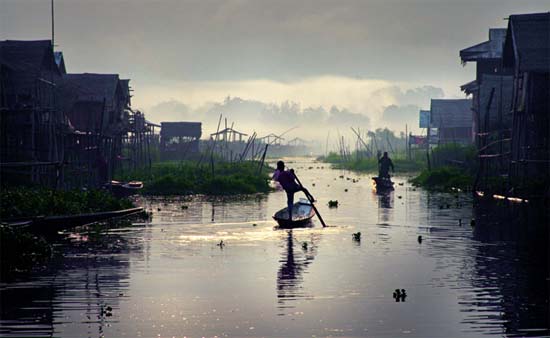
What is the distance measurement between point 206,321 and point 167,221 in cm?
1277

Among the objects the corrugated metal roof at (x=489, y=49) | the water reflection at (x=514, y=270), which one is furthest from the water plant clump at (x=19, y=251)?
the corrugated metal roof at (x=489, y=49)

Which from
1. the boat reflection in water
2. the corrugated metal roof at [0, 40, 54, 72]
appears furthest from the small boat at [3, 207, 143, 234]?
the corrugated metal roof at [0, 40, 54, 72]

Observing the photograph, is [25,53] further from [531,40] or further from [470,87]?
[470,87]

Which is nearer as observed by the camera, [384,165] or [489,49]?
[384,165]

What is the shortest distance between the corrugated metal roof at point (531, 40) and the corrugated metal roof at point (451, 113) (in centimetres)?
2891

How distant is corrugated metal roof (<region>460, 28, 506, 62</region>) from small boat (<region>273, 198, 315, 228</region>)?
26467mm

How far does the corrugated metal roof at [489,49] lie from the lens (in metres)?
47.9

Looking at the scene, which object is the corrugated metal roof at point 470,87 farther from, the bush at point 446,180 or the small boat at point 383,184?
the small boat at point 383,184

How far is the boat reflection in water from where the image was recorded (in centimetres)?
1209

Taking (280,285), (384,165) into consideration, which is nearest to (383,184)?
(384,165)

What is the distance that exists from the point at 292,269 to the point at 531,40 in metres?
20.3

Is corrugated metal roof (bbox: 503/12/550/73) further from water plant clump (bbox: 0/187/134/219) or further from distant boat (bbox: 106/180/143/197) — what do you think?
water plant clump (bbox: 0/187/134/219)

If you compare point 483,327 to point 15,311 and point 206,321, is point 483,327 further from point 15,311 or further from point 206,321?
point 15,311

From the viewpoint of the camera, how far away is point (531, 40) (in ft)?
105
